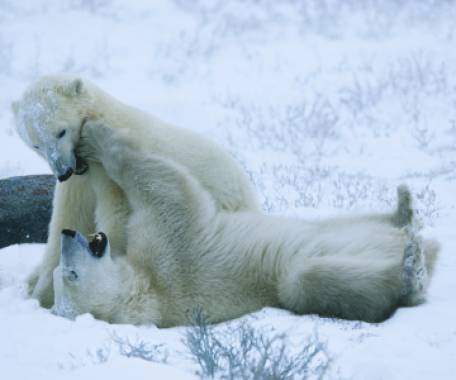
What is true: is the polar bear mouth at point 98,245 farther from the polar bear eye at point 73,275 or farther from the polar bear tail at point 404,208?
the polar bear tail at point 404,208

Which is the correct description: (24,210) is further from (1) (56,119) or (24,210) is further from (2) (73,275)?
(2) (73,275)

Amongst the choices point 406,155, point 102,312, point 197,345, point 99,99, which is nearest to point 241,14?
point 406,155

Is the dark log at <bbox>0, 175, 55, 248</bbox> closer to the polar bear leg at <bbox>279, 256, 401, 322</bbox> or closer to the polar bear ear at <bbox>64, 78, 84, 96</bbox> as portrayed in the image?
the polar bear ear at <bbox>64, 78, 84, 96</bbox>

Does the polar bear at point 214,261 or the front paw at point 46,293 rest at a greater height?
the polar bear at point 214,261

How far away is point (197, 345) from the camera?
2596 mm

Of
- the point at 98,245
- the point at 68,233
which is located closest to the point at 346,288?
the point at 98,245

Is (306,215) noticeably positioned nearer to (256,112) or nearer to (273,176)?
(273,176)

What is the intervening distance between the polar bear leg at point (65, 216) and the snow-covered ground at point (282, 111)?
0.22m

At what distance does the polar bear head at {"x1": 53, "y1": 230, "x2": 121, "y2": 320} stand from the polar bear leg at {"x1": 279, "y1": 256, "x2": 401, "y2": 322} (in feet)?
2.95

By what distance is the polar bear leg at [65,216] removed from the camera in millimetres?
4250

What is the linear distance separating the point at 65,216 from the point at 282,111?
5999mm

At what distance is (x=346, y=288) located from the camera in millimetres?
3510

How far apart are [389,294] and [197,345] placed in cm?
125

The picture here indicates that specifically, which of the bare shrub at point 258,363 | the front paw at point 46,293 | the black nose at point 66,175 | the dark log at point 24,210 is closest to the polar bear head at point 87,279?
the black nose at point 66,175
